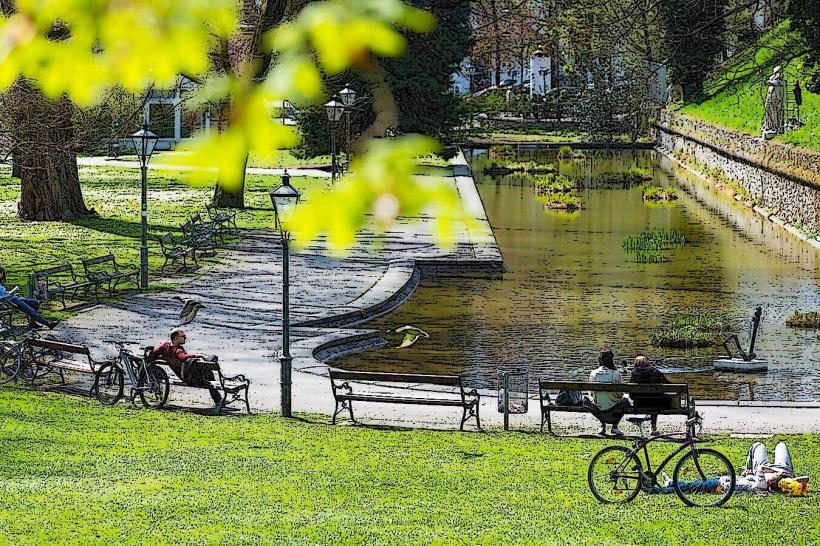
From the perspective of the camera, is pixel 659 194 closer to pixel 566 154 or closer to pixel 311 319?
pixel 566 154

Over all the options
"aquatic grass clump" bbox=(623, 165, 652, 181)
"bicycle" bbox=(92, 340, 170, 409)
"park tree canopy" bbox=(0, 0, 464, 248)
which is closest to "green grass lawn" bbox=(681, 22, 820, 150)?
"aquatic grass clump" bbox=(623, 165, 652, 181)

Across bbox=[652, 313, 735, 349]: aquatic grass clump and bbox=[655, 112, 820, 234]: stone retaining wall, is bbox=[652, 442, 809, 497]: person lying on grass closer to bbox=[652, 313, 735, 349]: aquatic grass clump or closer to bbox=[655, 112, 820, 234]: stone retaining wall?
bbox=[652, 313, 735, 349]: aquatic grass clump

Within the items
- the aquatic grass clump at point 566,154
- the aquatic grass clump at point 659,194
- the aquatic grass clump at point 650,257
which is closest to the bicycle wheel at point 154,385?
the aquatic grass clump at point 650,257

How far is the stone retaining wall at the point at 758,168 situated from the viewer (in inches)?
1476

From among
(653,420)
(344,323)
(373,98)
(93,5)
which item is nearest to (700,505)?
(653,420)

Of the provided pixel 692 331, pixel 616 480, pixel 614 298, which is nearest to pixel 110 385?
pixel 616 480

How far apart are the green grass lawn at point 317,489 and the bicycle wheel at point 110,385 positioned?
0.73 meters

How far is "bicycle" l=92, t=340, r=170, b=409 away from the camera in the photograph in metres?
15.2

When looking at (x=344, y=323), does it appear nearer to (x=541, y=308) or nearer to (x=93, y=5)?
(x=541, y=308)

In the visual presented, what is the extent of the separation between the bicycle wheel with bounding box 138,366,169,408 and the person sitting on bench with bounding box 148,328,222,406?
147 millimetres

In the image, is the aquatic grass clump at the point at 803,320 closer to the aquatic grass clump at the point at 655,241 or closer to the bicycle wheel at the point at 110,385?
the aquatic grass clump at the point at 655,241

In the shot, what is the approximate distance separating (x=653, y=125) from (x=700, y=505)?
6618cm

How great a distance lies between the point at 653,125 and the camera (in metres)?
75.1

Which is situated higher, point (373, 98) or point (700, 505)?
point (373, 98)
